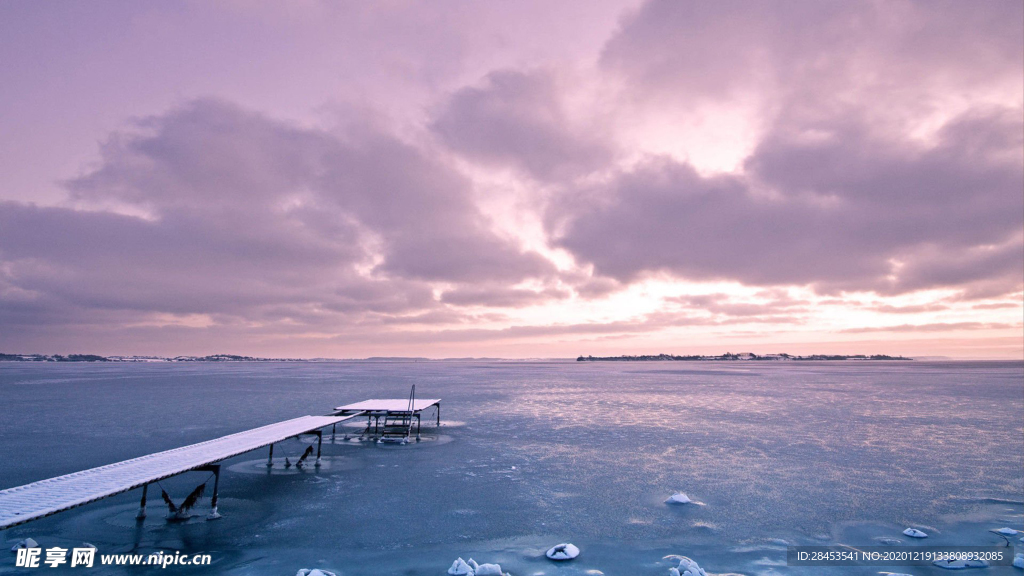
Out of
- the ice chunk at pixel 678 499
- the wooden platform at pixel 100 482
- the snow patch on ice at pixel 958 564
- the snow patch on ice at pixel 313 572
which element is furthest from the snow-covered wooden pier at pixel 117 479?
the snow patch on ice at pixel 958 564

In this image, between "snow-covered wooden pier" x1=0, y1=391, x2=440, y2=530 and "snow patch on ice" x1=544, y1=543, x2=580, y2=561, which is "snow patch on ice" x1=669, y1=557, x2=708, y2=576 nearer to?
"snow patch on ice" x1=544, y1=543, x2=580, y2=561

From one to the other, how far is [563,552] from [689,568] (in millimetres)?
2424

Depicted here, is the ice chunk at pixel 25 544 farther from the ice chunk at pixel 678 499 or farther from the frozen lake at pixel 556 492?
the ice chunk at pixel 678 499

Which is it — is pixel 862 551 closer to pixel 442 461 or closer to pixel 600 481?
pixel 600 481

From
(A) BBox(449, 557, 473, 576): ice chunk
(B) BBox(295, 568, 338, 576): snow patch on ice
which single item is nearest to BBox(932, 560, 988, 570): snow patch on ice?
(A) BBox(449, 557, 473, 576): ice chunk

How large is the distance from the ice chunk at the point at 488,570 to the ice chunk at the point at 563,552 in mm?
1295

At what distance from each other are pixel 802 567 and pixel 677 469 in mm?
7826

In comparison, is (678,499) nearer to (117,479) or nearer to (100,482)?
(117,479)

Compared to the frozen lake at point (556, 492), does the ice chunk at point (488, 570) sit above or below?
above

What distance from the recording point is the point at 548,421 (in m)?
29.7

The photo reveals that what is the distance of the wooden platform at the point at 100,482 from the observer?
9008 mm

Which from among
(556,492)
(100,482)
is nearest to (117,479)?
(100,482)

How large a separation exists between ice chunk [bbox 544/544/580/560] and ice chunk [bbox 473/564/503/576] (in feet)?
4.25

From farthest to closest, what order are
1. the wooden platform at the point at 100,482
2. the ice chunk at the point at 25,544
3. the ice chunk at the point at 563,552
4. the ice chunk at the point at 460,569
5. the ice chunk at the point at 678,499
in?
1. the ice chunk at the point at 678,499
2. the ice chunk at the point at 25,544
3. the ice chunk at the point at 563,552
4. the ice chunk at the point at 460,569
5. the wooden platform at the point at 100,482
